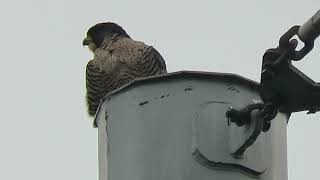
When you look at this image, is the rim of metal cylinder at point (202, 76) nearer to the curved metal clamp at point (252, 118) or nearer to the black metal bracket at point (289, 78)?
the curved metal clamp at point (252, 118)

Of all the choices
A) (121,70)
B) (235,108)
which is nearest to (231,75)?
(235,108)

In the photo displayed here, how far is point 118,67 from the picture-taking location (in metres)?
8.69

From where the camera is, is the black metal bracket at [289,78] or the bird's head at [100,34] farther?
the bird's head at [100,34]

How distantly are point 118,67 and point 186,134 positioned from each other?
5.23 meters

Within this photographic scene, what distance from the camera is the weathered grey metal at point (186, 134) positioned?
3.45 metres

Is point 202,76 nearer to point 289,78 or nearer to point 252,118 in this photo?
point 252,118

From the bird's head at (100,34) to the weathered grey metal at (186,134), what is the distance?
6.06m

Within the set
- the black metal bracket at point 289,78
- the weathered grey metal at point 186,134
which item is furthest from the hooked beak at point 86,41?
the black metal bracket at point 289,78

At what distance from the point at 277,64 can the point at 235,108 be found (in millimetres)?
431

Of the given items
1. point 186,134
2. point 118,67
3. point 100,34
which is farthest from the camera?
point 100,34

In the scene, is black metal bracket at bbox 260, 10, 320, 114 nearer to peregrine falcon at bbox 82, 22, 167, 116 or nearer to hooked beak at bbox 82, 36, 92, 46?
peregrine falcon at bbox 82, 22, 167, 116

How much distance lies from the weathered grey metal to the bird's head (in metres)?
6.06

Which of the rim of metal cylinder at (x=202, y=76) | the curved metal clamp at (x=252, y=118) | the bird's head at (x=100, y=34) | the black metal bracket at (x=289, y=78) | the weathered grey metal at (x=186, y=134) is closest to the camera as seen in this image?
the black metal bracket at (x=289, y=78)

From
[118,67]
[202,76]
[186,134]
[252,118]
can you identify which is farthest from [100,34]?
[252,118]
